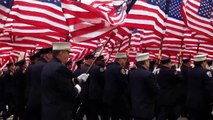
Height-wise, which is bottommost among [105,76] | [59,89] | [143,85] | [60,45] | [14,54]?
[14,54]

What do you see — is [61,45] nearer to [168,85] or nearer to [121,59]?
[121,59]

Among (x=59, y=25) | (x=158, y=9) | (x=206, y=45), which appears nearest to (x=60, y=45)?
(x=59, y=25)

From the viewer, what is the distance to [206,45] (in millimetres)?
16141

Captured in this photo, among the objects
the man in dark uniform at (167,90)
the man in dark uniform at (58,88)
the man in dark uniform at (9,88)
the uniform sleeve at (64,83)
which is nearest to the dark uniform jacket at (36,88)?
the man in dark uniform at (58,88)

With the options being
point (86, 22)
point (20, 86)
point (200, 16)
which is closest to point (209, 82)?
point (86, 22)

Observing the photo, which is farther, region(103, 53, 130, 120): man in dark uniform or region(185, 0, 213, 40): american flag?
region(185, 0, 213, 40): american flag

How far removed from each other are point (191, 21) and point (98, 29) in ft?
12.1

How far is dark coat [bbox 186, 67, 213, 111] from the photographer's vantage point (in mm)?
10445

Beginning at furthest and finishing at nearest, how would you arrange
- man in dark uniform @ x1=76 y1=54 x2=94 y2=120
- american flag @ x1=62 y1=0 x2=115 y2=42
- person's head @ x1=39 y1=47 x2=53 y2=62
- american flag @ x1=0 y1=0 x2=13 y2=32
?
1. man in dark uniform @ x1=76 y1=54 x2=94 y2=120
2. american flag @ x1=0 y1=0 x2=13 y2=32
3. american flag @ x1=62 y1=0 x2=115 y2=42
4. person's head @ x1=39 y1=47 x2=53 y2=62

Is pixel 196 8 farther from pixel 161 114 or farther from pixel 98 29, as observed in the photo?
pixel 98 29

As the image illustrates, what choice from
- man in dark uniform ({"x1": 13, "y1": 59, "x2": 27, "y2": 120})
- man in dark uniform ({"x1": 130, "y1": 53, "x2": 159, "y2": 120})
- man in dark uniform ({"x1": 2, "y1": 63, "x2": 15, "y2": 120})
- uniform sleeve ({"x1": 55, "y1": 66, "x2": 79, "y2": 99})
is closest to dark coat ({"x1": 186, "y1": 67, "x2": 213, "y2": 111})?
man in dark uniform ({"x1": 130, "y1": 53, "x2": 159, "y2": 120})

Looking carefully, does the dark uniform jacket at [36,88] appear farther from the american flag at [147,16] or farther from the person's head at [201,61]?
the person's head at [201,61]

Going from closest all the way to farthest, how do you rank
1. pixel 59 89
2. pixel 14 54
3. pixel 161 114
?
pixel 59 89 → pixel 161 114 → pixel 14 54

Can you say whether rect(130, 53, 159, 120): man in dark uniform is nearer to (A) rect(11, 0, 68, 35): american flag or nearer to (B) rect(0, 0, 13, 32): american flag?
(A) rect(11, 0, 68, 35): american flag
